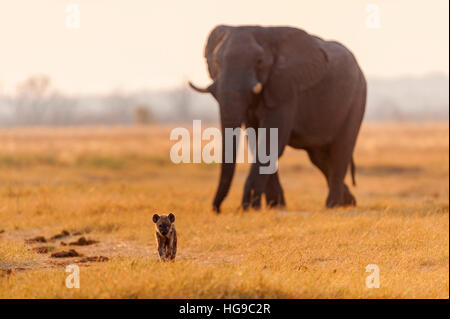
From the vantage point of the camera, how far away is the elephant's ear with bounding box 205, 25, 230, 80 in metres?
13.6

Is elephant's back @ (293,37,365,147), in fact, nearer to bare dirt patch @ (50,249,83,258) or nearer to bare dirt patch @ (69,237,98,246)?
bare dirt patch @ (69,237,98,246)

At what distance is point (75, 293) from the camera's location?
6.51 meters

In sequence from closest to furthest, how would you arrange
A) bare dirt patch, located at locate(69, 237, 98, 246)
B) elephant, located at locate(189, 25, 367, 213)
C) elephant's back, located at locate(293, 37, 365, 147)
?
1. bare dirt patch, located at locate(69, 237, 98, 246)
2. elephant, located at locate(189, 25, 367, 213)
3. elephant's back, located at locate(293, 37, 365, 147)

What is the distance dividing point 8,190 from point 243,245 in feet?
25.6

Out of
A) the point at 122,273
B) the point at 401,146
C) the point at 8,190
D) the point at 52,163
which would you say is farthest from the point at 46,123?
the point at 122,273

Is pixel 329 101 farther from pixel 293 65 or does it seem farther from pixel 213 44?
pixel 213 44

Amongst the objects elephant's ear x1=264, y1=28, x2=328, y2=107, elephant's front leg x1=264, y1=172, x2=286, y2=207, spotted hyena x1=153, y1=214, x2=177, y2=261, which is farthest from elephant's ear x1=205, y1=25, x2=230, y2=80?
spotted hyena x1=153, y1=214, x2=177, y2=261

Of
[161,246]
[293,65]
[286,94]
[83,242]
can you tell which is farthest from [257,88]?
[161,246]

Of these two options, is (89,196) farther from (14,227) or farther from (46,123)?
(46,123)

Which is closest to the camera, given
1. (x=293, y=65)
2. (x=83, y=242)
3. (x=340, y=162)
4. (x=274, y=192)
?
(x=83, y=242)

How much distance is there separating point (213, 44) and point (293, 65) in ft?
5.24

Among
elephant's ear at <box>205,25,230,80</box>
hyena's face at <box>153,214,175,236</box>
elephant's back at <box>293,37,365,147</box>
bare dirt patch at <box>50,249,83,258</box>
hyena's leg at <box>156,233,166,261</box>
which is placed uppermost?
elephant's ear at <box>205,25,230,80</box>

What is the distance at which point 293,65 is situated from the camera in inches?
541

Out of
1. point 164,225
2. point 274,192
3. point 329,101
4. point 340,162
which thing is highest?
point 329,101
